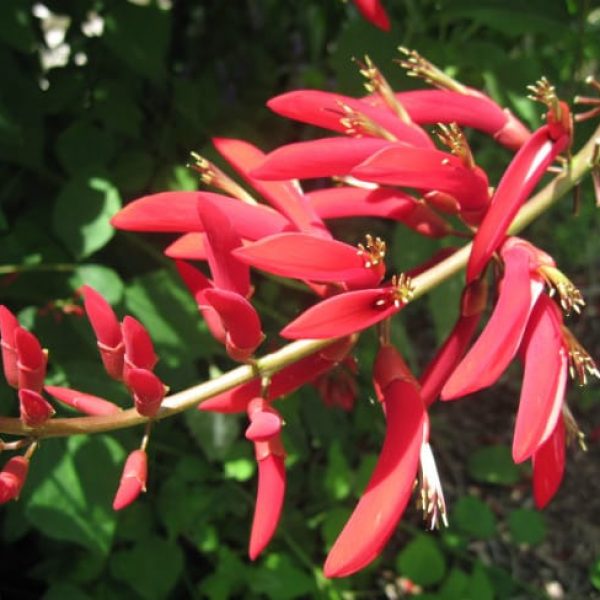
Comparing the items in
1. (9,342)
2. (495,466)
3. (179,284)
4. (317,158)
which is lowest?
(495,466)

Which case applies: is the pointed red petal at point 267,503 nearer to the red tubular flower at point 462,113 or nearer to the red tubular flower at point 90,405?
the red tubular flower at point 90,405

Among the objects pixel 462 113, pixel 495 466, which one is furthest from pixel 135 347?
pixel 495 466

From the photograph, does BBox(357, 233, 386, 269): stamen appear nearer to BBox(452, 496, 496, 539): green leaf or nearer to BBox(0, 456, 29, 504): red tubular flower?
BBox(0, 456, 29, 504): red tubular flower

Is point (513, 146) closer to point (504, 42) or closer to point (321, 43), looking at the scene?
point (504, 42)

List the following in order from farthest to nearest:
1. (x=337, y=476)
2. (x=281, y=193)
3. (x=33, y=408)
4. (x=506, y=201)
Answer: (x=337, y=476) → (x=281, y=193) → (x=506, y=201) → (x=33, y=408)

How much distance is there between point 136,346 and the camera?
775 mm

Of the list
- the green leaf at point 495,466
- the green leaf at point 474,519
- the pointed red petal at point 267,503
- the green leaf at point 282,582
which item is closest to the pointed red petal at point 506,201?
the pointed red petal at point 267,503

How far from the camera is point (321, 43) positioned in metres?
2.01

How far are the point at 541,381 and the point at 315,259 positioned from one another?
0.21 metres

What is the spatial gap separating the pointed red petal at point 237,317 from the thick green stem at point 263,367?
0.03m

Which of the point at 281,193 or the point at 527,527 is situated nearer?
the point at 281,193

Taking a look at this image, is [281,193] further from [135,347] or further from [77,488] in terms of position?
[77,488]

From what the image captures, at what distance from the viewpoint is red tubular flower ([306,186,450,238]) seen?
98cm

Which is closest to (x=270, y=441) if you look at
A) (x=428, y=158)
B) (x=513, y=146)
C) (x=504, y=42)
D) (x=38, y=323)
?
(x=428, y=158)
